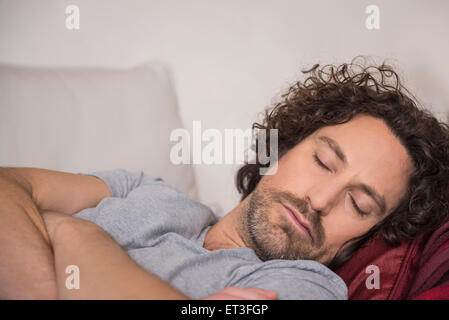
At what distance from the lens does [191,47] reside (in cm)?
159

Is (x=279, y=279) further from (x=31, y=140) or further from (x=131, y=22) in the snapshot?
(x=131, y=22)

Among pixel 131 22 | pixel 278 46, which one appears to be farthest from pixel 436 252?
pixel 131 22

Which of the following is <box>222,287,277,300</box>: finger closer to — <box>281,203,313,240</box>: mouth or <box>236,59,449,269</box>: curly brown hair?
<box>281,203,313,240</box>: mouth

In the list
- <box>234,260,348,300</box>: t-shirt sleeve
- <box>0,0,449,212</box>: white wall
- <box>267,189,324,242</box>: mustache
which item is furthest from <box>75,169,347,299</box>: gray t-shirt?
<box>0,0,449,212</box>: white wall

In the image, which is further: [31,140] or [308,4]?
[308,4]

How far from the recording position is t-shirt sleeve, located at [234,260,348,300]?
32.0 inches

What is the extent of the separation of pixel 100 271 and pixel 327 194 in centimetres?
55

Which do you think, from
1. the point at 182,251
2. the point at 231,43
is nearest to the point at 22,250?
the point at 182,251

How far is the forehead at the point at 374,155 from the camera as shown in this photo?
1.07m

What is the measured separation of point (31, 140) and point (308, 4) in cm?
105

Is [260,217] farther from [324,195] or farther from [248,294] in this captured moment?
[248,294]

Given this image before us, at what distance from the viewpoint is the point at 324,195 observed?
1022 millimetres

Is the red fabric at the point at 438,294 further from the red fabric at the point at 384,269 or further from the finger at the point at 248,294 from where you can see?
the finger at the point at 248,294

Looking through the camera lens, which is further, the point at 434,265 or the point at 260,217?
the point at 260,217
